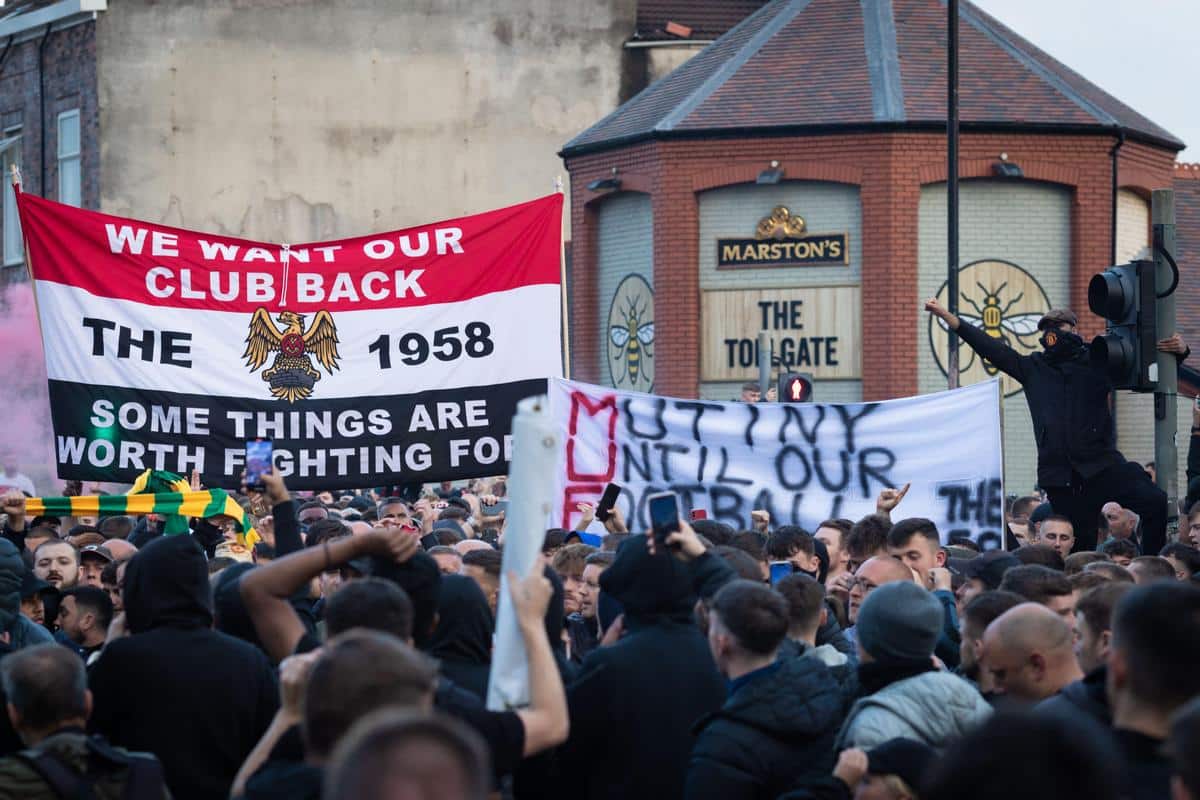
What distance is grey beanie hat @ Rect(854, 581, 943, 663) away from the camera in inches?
216

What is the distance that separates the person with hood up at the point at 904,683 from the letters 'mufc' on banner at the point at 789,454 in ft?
21.1

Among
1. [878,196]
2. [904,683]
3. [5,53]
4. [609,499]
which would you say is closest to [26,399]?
[5,53]

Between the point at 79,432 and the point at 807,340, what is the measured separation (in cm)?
1823

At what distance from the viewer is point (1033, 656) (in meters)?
5.20

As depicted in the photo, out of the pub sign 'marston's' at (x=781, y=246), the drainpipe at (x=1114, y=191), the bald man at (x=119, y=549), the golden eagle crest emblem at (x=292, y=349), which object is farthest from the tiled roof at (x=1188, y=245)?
the bald man at (x=119, y=549)

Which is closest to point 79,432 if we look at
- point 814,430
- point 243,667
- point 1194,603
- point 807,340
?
point 814,430

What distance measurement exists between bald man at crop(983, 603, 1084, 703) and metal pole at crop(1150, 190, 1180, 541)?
582 cm

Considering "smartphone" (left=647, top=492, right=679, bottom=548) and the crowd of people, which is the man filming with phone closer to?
the crowd of people

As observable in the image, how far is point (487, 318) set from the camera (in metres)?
11.5

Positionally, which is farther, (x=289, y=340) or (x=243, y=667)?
(x=289, y=340)

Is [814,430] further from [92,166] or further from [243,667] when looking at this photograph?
[92,166]

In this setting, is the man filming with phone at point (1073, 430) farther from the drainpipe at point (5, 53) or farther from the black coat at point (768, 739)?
the drainpipe at point (5, 53)

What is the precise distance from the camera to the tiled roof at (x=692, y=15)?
36.0m

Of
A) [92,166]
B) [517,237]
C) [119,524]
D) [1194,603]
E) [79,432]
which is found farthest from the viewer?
[92,166]
